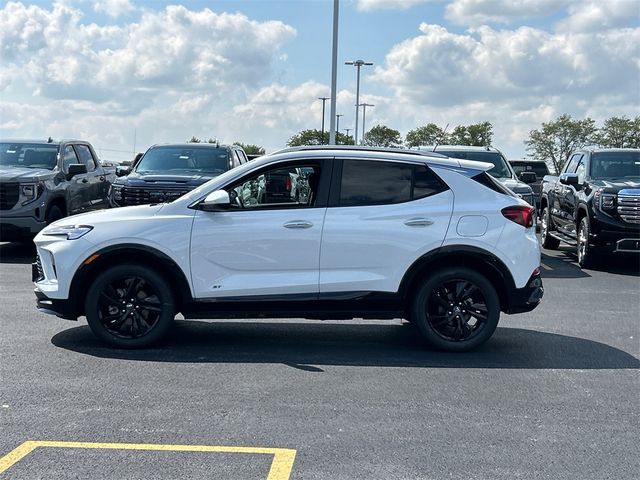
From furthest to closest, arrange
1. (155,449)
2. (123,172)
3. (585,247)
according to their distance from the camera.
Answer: (123,172) → (585,247) → (155,449)

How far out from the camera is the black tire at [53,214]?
12812 millimetres

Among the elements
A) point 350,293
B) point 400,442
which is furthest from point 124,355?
point 400,442

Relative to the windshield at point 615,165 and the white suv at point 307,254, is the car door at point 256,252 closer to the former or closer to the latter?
the white suv at point 307,254

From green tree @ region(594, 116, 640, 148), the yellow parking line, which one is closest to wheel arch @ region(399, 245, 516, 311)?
the yellow parking line

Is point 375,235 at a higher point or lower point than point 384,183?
lower

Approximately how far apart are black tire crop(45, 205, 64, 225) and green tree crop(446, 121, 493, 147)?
152 feet

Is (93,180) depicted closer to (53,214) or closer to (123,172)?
(123,172)

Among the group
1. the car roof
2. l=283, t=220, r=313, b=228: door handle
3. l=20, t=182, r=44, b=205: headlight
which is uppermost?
the car roof

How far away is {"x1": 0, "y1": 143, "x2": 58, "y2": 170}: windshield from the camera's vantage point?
537 inches

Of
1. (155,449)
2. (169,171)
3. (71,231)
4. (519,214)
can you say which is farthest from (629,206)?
(155,449)

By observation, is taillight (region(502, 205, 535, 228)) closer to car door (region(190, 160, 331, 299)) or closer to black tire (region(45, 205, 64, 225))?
car door (region(190, 160, 331, 299))

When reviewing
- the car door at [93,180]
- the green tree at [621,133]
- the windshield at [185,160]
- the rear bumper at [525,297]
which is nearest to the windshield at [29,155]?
the car door at [93,180]

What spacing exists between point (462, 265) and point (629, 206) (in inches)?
247

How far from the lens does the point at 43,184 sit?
502 inches
